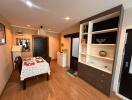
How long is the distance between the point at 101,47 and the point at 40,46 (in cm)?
425

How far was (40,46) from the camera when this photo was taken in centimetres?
547

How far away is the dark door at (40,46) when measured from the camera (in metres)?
5.22

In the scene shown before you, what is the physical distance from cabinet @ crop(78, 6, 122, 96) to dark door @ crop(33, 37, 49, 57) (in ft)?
10.9

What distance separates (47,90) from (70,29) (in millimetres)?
3378

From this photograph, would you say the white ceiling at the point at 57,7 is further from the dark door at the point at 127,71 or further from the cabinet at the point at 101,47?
the dark door at the point at 127,71

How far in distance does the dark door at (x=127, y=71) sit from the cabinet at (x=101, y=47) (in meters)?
0.30

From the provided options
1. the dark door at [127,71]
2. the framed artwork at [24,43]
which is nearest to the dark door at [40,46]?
the framed artwork at [24,43]

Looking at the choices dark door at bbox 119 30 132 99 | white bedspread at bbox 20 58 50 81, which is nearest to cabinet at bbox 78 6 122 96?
dark door at bbox 119 30 132 99

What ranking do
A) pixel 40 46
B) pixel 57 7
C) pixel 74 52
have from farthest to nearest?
pixel 40 46
pixel 74 52
pixel 57 7

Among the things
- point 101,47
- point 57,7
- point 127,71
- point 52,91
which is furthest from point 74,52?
point 57,7

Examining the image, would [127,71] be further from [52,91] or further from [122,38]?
[52,91]

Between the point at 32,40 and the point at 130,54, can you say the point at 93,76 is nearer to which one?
the point at 130,54

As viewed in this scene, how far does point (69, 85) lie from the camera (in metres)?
2.69

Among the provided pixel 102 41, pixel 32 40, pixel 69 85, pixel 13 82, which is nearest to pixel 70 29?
pixel 102 41
